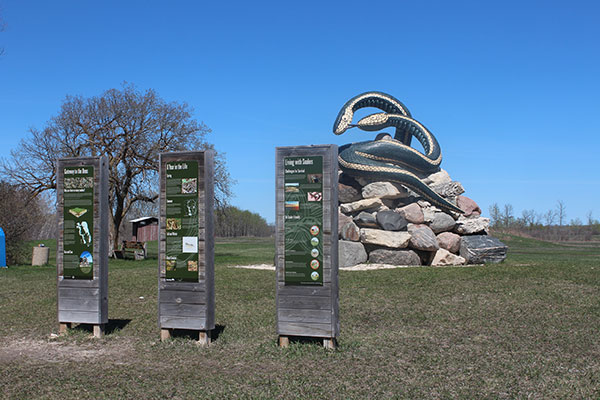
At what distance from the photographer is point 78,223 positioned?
808cm

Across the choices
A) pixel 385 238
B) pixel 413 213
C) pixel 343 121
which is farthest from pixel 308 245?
pixel 343 121

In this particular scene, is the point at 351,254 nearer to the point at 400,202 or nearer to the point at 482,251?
the point at 400,202

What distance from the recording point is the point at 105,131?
→ 77.2 feet

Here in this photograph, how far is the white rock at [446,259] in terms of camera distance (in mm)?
16703

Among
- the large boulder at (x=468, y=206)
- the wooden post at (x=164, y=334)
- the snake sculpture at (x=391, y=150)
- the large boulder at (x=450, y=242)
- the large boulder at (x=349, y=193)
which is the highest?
the snake sculpture at (x=391, y=150)

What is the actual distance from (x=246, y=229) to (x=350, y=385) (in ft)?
296

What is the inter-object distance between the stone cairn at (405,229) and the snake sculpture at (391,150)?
0.49 meters

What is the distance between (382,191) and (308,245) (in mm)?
11260

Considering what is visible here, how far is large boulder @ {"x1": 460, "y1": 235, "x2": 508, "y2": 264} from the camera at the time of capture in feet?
54.9

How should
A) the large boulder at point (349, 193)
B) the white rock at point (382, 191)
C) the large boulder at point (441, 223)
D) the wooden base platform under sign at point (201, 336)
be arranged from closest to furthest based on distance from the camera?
the wooden base platform under sign at point (201, 336) → the large boulder at point (441, 223) → the white rock at point (382, 191) → the large boulder at point (349, 193)

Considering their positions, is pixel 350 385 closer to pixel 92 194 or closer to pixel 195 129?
pixel 92 194

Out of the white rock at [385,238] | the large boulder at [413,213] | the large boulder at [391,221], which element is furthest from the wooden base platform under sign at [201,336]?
the large boulder at [413,213]

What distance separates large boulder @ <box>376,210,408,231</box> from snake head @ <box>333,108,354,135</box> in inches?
132

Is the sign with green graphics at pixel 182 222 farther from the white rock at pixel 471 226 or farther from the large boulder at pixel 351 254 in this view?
the white rock at pixel 471 226
